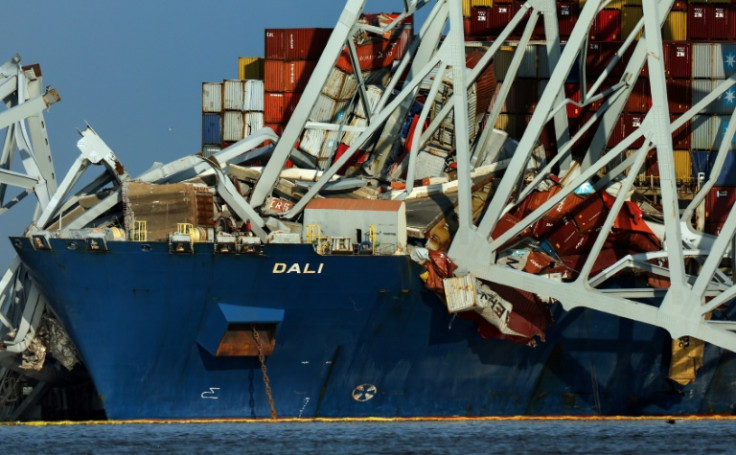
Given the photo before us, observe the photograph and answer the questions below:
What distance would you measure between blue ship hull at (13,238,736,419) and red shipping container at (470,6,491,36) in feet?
47.4

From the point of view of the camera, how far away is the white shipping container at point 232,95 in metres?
62.2

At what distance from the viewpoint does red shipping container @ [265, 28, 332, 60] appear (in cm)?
6178

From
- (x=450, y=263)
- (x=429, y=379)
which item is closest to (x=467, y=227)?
(x=450, y=263)

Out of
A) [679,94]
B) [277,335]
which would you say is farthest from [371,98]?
[277,335]

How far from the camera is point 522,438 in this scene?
1961 inches

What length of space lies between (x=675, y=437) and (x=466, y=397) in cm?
695

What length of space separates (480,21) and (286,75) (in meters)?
8.14

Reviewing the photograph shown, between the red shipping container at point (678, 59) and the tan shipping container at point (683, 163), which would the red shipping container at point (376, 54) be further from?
the tan shipping container at point (683, 163)

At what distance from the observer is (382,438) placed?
49.0 m

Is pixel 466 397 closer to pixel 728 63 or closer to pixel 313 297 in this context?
pixel 313 297

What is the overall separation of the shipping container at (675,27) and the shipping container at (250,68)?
1589 cm

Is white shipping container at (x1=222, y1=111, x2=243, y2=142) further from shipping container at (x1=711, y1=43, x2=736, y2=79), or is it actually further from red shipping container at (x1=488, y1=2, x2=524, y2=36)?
shipping container at (x1=711, y1=43, x2=736, y2=79)

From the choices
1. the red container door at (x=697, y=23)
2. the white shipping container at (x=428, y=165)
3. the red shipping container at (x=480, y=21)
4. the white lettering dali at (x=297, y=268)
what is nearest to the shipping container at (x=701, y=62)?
the red container door at (x=697, y=23)

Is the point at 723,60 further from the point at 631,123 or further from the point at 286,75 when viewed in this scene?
the point at 286,75
